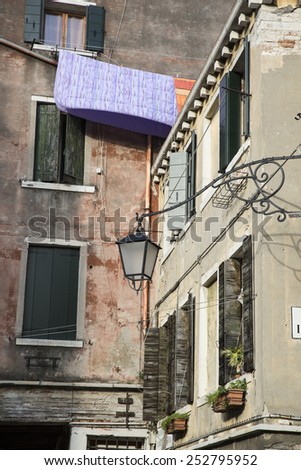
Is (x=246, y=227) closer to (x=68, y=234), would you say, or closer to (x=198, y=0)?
(x=68, y=234)

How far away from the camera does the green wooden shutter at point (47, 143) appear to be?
18562 millimetres

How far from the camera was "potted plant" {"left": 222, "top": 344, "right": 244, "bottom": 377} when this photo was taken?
1159cm

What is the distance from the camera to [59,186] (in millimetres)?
18453

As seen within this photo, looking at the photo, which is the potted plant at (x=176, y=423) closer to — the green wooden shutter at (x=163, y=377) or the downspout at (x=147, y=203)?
the green wooden shutter at (x=163, y=377)

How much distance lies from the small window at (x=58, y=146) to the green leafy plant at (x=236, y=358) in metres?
7.80

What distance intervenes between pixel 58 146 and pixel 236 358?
8.51 metres

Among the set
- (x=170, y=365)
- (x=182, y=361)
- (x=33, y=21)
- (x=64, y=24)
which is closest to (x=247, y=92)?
(x=182, y=361)

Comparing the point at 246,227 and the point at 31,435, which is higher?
the point at 246,227

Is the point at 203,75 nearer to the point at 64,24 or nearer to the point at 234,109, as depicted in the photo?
the point at 234,109

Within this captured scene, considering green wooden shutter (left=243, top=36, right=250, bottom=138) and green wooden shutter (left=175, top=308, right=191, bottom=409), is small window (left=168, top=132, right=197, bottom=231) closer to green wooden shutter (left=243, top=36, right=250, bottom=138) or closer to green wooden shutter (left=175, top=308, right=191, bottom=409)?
green wooden shutter (left=175, top=308, right=191, bottom=409)

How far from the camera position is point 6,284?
17703 mm
